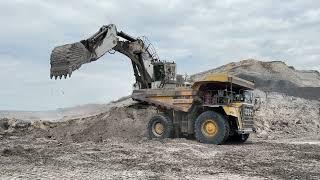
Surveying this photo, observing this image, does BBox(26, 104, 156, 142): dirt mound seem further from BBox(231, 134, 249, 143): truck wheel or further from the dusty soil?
the dusty soil

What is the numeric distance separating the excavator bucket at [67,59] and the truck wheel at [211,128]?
4770mm

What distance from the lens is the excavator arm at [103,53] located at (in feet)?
58.8

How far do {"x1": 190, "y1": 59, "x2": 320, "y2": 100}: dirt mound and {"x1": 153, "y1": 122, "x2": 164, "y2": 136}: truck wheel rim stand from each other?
16389 millimetres

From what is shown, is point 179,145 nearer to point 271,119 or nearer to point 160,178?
point 160,178

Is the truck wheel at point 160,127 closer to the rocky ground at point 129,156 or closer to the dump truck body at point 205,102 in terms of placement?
the dump truck body at point 205,102

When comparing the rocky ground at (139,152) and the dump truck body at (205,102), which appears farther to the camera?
the dump truck body at (205,102)

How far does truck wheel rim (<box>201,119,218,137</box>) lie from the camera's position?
17250 millimetres

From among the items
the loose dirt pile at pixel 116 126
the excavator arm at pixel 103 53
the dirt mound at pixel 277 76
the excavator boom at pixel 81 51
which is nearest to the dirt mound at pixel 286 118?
the loose dirt pile at pixel 116 126

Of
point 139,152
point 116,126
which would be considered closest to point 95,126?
point 116,126

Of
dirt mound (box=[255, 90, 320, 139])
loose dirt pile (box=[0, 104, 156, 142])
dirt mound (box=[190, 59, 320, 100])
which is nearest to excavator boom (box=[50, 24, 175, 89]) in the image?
loose dirt pile (box=[0, 104, 156, 142])

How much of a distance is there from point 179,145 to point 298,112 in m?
14.9

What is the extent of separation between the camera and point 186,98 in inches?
717

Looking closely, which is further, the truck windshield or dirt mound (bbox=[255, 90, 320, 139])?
dirt mound (bbox=[255, 90, 320, 139])

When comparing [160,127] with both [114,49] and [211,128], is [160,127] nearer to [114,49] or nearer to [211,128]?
[211,128]
